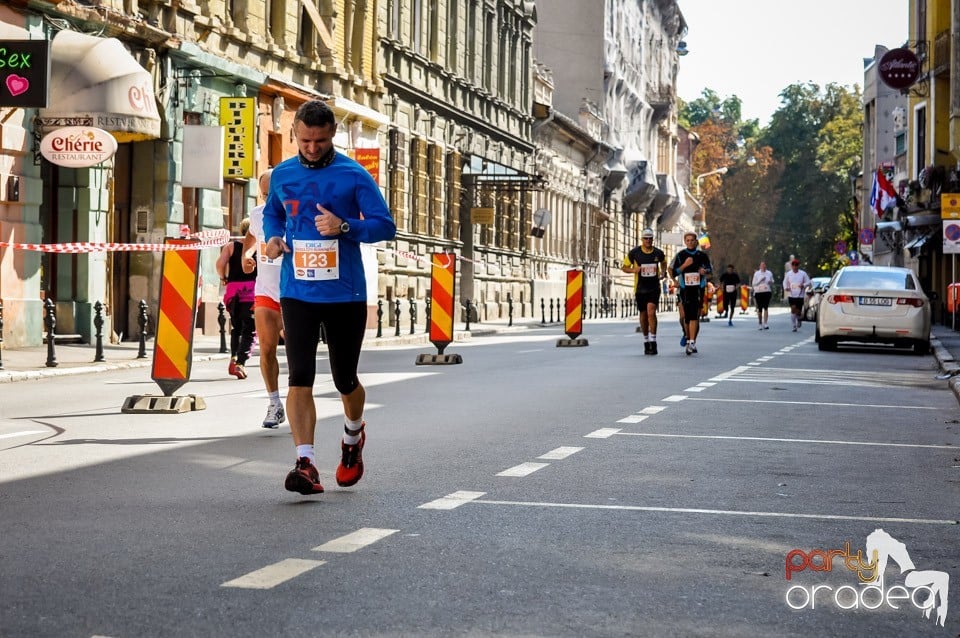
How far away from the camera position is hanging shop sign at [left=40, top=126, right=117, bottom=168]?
79.4ft

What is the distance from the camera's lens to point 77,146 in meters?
24.3

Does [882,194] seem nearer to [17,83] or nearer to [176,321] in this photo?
[17,83]

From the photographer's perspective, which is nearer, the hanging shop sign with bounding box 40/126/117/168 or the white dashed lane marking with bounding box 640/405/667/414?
the white dashed lane marking with bounding box 640/405/667/414

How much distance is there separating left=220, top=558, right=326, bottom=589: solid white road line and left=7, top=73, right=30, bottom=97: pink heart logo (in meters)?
16.8

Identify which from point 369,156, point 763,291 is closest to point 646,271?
point 369,156

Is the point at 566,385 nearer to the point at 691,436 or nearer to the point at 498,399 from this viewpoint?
the point at 498,399

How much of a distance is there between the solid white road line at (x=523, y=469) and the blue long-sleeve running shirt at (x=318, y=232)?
167cm

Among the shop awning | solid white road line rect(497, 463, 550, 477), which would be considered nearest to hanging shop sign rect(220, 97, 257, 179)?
the shop awning

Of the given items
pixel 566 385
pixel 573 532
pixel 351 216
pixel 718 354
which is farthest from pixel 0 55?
pixel 573 532

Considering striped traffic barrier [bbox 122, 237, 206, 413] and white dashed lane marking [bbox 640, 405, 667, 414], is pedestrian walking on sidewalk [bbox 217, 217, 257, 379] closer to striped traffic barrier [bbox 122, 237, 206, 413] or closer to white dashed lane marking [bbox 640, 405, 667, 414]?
striped traffic barrier [bbox 122, 237, 206, 413]

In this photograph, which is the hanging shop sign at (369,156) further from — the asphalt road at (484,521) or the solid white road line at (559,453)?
the solid white road line at (559,453)

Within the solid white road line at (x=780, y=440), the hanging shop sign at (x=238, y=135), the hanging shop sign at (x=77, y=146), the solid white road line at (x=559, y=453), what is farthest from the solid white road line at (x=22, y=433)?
the hanging shop sign at (x=238, y=135)

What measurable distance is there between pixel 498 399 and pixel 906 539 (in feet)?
27.9

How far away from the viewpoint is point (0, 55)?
22.0 metres
